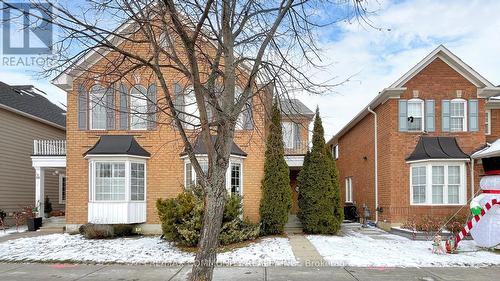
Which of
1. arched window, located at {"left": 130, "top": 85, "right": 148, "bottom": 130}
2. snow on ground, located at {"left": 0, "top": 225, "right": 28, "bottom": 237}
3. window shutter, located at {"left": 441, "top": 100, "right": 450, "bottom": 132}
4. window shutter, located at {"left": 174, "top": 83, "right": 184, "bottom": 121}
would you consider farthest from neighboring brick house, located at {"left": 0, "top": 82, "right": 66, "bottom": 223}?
window shutter, located at {"left": 441, "top": 100, "right": 450, "bottom": 132}

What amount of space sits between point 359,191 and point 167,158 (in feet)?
34.7

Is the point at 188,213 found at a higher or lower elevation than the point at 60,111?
lower

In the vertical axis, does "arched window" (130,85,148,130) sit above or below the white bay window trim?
above

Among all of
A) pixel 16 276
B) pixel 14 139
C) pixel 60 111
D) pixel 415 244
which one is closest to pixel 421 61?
pixel 415 244

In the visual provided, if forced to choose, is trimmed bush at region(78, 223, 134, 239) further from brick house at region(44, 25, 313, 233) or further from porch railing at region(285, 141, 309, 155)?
porch railing at region(285, 141, 309, 155)

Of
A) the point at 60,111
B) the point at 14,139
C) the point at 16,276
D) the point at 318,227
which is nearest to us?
the point at 16,276

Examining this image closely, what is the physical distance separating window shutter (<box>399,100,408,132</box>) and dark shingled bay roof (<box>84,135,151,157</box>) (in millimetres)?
10215

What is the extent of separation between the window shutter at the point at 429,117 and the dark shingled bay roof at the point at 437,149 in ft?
1.37

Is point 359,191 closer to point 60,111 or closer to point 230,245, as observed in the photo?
point 230,245

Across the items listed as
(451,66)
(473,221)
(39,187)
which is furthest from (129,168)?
(451,66)

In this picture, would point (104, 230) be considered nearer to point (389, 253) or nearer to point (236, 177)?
point (236, 177)

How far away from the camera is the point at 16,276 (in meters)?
9.54

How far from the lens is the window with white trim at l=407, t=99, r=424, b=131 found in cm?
1684

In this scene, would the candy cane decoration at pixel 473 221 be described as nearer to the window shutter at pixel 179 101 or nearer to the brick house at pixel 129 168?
the brick house at pixel 129 168
